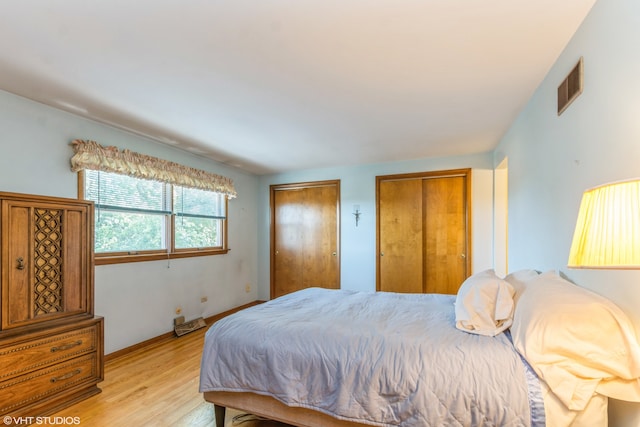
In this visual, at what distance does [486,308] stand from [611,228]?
1.10 m

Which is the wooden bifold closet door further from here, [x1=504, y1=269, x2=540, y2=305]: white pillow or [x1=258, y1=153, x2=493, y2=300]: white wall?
[x1=504, y1=269, x2=540, y2=305]: white pillow

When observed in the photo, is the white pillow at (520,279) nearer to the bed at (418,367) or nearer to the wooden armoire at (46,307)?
the bed at (418,367)

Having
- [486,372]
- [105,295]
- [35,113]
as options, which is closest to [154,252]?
[105,295]

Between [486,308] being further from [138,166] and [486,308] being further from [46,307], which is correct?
[138,166]

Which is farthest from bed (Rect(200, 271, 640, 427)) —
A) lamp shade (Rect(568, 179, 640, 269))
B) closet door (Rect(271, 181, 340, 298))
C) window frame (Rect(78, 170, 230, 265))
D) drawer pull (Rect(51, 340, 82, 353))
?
closet door (Rect(271, 181, 340, 298))

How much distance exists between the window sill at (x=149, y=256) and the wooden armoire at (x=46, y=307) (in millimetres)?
558

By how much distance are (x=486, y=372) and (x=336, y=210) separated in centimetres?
375

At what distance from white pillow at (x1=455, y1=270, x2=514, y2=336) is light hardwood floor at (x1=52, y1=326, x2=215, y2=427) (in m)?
1.81

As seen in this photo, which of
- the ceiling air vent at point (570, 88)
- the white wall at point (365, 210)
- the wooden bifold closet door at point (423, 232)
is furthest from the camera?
the wooden bifold closet door at point (423, 232)

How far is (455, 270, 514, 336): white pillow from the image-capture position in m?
1.72

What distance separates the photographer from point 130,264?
3.31 meters

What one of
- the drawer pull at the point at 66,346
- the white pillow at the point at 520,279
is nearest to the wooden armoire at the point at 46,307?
the drawer pull at the point at 66,346

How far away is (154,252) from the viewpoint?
3.62 metres

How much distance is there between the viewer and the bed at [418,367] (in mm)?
1294
